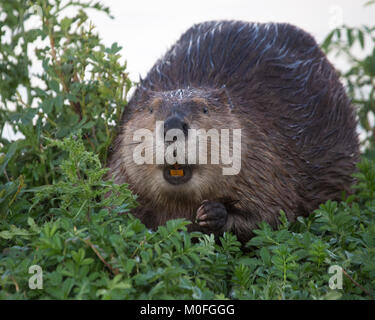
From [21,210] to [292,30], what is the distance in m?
2.24

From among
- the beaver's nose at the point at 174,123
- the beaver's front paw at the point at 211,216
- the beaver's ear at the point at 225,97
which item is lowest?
the beaver's front paw at the point at 211,216

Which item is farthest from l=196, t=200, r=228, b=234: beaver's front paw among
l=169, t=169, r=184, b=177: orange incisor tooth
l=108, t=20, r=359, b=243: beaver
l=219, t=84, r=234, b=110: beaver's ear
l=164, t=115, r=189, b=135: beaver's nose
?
l=219, t=84, r=234, b=110: beaver's ear

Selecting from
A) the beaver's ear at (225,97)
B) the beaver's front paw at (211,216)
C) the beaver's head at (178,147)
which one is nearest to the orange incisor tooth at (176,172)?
the beaver's head at (178,147)

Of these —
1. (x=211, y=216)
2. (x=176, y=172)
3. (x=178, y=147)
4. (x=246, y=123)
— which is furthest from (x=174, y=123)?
(x=246, y=123)

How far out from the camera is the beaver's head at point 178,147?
8.46 ft

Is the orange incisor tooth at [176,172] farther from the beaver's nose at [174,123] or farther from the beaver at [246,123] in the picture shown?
the beaver's nose at [174,123]

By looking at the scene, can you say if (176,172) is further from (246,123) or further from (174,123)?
(246,123)

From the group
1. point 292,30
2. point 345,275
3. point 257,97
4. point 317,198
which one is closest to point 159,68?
point 257,97

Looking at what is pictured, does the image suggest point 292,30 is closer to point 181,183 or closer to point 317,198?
point 317,198

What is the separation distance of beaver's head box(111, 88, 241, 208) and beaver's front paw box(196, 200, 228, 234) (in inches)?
2.2

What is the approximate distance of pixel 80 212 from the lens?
235 cm

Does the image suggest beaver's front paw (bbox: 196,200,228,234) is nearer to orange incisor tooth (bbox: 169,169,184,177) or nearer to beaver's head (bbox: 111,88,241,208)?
beaver's head (bbox: 111,88,241,208)

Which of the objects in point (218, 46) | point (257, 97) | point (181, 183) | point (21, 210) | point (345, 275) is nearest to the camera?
point (345, 275)

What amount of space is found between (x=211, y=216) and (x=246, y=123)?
2.01 feet
